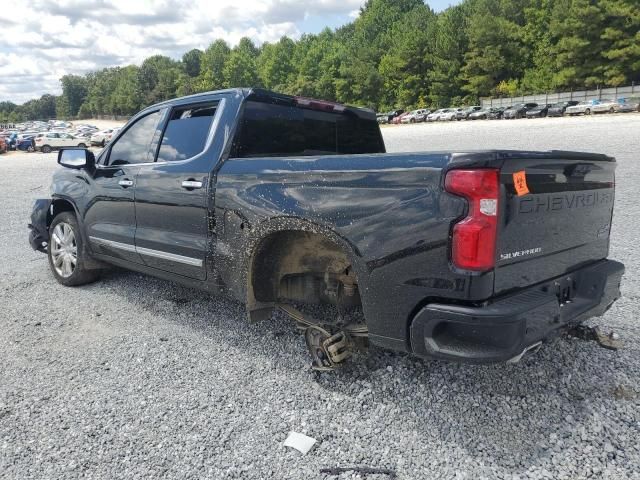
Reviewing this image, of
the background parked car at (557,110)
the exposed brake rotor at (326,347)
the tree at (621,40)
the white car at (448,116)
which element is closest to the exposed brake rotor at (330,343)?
the exposed brake rotor at (326,347)

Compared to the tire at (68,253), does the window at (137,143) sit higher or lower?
higher

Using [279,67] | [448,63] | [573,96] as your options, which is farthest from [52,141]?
[279,67]

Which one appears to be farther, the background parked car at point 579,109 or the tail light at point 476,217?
the background parked car at point 579,109

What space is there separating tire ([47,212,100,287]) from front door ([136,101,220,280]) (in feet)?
4.02

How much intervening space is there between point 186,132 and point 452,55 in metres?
70.9

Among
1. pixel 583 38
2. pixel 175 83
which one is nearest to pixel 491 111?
pixel 583 38

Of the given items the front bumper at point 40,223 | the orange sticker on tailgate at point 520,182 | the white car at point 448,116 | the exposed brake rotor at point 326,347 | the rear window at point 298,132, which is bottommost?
the exposed brake rotor at point 326,347

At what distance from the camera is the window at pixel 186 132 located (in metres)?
3.99

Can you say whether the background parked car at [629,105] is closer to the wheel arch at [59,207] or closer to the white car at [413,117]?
the white car at [413,117]

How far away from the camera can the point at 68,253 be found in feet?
18.0

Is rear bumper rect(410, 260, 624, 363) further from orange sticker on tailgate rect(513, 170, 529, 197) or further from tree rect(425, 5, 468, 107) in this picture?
tree rect(425, 5, 468, 107)

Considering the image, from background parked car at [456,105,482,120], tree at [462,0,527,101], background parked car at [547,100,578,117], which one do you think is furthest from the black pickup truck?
tree at [462,0,527,101]

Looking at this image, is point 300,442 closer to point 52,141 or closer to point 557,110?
point 52,141

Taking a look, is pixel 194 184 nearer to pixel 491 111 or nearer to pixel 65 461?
pixel 65 461
